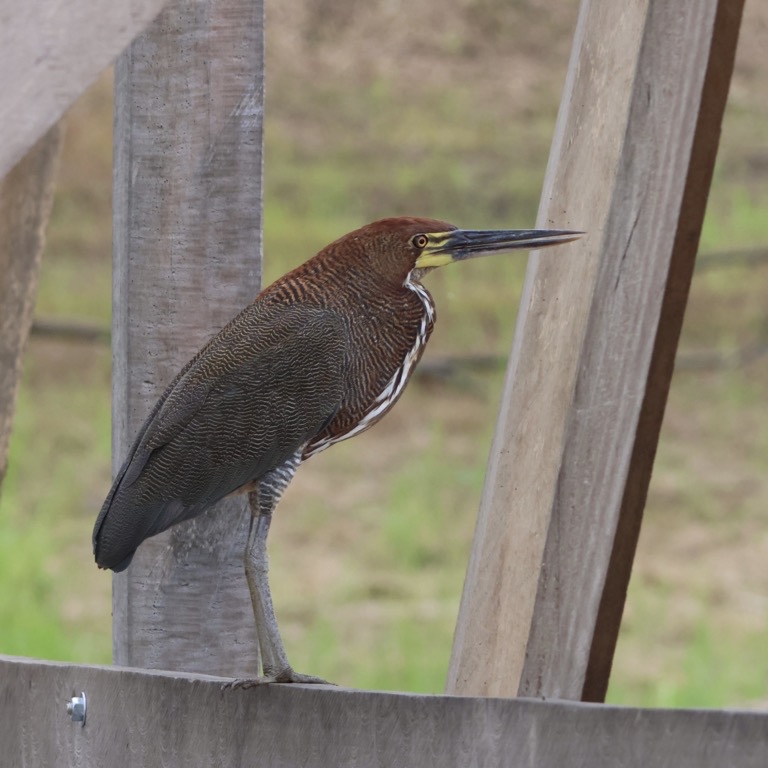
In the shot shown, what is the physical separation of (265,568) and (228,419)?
19 centimetres

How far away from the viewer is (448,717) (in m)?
1.31

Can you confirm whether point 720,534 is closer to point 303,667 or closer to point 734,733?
point 303,667

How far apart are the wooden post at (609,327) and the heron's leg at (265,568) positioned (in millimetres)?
288

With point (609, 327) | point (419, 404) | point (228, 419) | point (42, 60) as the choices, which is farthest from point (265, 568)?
point (419, 404)

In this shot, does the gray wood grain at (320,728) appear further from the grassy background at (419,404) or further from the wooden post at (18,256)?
the grassy background at (419,404)

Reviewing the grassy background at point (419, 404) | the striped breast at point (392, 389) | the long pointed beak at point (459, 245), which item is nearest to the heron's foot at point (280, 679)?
the striped breast at point (392, 389)

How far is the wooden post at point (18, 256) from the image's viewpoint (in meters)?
2.66

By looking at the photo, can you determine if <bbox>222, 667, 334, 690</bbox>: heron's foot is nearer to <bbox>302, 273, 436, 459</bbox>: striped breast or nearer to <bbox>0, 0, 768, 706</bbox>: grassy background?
<bbox>302, 273, 436, 459</bbox>: striped breast

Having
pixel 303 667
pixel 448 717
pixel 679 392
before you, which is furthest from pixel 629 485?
pixel 679 392

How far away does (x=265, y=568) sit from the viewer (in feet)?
6.42

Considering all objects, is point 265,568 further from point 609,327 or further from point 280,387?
point 609,327

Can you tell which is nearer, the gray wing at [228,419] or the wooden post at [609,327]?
the wooden post at [609,327]

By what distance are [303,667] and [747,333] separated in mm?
3474

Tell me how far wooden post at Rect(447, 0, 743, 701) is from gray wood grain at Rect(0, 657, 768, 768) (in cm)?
37
